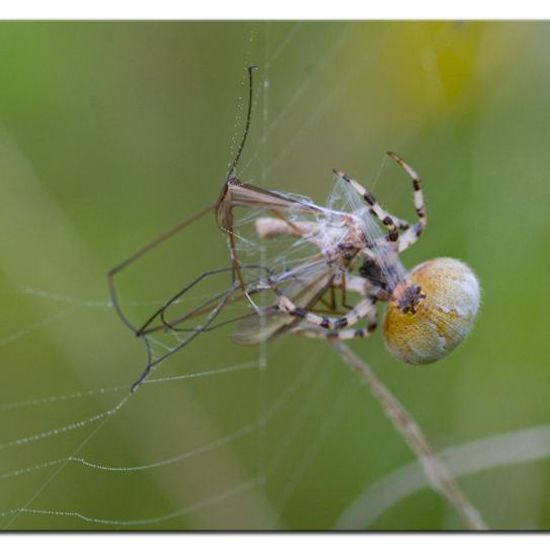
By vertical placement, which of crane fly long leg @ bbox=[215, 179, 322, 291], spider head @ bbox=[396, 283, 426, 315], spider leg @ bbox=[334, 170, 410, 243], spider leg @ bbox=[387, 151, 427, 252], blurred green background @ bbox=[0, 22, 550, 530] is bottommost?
blurred green background @ bbox=[0, 22, 550, 530]

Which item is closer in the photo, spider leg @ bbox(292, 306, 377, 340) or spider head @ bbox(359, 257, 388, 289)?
spider head @ bbox(359, 257, 388, 289)

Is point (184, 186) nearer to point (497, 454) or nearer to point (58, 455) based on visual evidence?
point (58, 455)

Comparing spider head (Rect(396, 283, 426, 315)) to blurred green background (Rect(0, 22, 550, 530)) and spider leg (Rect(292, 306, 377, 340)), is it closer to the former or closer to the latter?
spider leg (Rect(292, 306, 377, 340))

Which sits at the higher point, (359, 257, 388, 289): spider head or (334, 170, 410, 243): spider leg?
(334, 170, 410, 243): spider leg

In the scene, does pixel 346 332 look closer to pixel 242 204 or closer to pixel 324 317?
pixel 324 317

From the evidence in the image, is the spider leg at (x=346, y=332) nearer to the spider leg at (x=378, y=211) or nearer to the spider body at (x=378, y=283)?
the spider body at (x=378, y=283)

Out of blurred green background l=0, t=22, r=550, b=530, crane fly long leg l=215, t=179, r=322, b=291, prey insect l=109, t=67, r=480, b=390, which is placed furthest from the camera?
blurred green background l=0, t=22, r=550, b=530

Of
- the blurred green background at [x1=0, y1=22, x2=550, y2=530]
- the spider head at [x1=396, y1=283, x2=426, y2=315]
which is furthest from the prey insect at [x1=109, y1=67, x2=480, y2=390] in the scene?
the blurred green background at [x1=0, y1=22, x2=550, y2=530]
